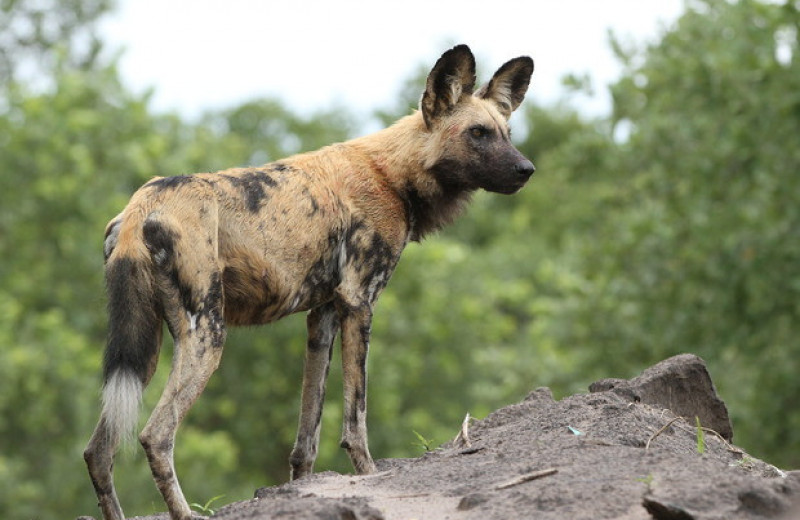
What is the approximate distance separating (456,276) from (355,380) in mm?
26592

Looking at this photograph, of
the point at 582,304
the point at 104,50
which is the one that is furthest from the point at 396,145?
the point at 104,50

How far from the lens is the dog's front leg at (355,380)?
7426 mm

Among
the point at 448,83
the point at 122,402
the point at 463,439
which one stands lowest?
the point at 463,439

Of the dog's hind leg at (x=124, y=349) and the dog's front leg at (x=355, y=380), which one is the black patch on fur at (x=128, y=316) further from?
the dog's front leg at (x=355, y=380)

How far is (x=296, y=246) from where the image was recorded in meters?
7.10

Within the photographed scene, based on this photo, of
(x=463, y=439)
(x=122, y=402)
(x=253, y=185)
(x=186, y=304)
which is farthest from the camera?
(x=463, y=439)

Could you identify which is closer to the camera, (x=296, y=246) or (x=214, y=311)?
(x=214, y=311)

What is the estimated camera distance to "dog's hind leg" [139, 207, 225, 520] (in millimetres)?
6371

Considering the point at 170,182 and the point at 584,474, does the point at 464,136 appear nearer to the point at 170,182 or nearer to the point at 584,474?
the point at 170,182

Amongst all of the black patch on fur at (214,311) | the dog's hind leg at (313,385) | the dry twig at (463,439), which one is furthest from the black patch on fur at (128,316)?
the dry twig at (463,439)

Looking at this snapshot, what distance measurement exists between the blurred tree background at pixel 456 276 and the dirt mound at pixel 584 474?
210 cm

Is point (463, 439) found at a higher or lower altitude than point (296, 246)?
lower

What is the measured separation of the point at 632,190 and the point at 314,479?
1589 centimetres


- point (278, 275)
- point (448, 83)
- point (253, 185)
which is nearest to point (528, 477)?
point (278, 275)
